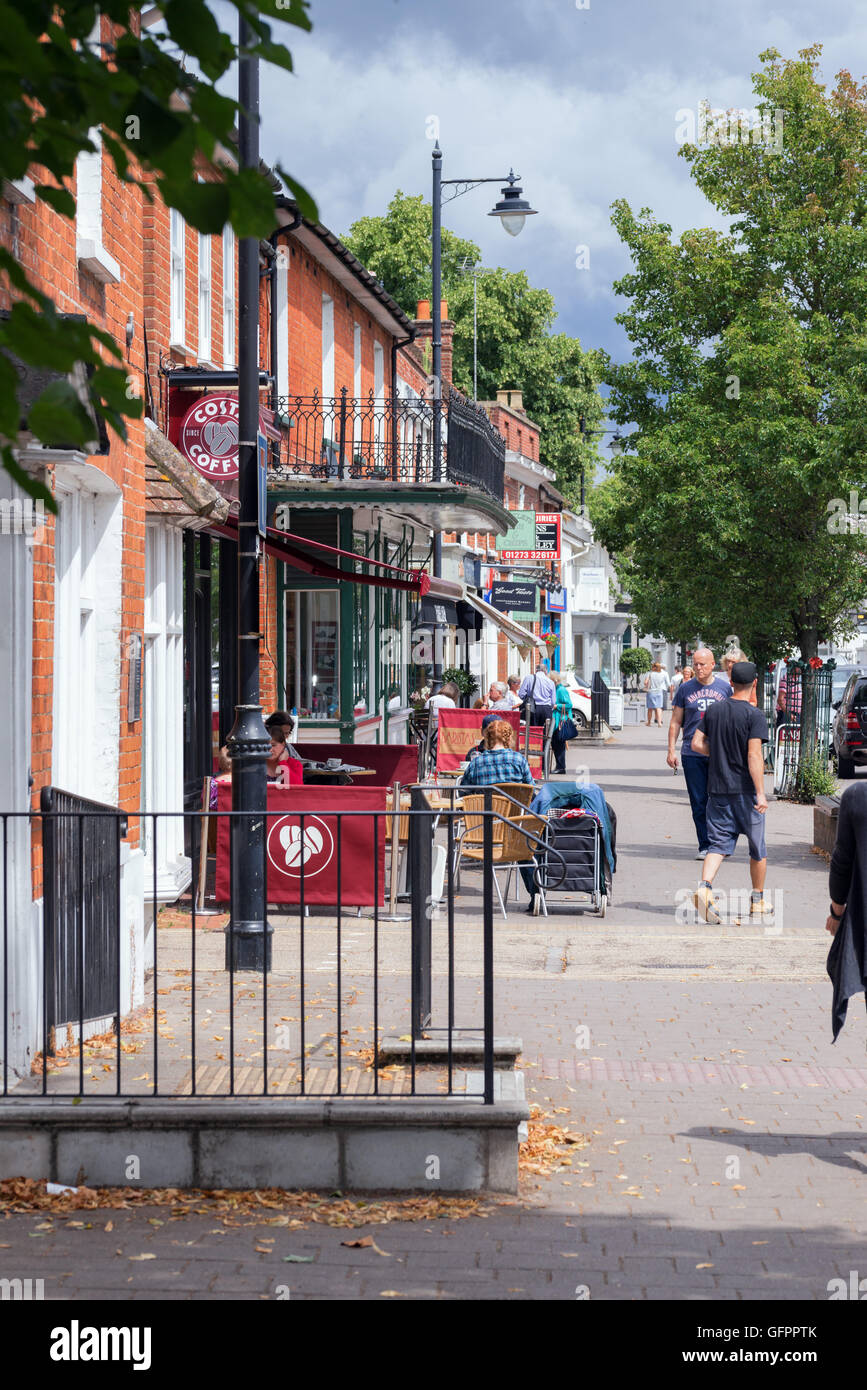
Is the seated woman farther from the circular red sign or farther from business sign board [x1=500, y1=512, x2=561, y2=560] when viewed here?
business sign board [x1=500, y1=512, x2=561, y2=560]

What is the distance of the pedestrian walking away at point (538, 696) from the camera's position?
25.9 metres

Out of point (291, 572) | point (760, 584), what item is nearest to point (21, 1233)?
point (291, 572)

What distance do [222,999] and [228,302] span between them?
9307 millimetres

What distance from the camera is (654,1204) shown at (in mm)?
5871

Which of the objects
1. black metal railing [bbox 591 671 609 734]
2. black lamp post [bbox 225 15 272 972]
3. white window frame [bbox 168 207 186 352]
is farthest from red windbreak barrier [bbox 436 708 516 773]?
black metal railing [bbox 591 671 609 734]

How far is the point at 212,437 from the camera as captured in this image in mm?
12945

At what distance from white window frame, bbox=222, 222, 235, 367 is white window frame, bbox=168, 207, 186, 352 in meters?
1.69

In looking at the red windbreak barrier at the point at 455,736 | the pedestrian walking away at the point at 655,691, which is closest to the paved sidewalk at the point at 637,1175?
the red windbreak barrier at the point at 455,736

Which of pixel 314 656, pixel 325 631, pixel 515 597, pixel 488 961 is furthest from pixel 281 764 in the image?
pixel 515 597

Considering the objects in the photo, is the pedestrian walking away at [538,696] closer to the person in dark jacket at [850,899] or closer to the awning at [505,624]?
the awning at [505,624]

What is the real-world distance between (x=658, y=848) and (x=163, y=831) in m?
6.80

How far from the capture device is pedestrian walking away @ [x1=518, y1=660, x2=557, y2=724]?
25922 mm

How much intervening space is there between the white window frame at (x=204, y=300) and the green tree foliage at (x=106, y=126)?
1157 cm

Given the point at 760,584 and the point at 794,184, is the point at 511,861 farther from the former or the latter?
the point at 794,184
